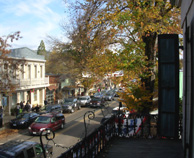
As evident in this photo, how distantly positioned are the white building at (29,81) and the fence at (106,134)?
21.1 m

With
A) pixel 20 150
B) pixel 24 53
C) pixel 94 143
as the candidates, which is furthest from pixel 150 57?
pixel 24 53

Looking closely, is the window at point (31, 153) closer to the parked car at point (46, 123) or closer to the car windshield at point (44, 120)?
the parked car at point (46, 123)

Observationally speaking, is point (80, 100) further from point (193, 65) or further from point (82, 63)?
point (193, 65)

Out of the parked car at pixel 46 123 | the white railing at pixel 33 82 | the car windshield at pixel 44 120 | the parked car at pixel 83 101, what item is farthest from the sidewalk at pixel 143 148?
the parked car at pixel 83 101

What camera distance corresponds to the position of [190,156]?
5.20 meters

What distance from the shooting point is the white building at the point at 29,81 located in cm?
2893

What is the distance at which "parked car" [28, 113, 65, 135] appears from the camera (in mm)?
17516

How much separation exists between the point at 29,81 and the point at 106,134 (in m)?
25.0

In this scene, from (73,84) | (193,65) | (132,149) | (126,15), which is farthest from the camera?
(73,84)

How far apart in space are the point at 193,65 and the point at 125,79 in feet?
32.1

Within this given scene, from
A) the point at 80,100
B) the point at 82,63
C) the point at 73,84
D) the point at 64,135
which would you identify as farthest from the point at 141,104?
the point at 73,84

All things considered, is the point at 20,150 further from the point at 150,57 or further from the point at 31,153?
the point at 150,57

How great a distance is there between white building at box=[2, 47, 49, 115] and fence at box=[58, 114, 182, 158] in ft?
69.1

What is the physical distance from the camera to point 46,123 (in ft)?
60.0
